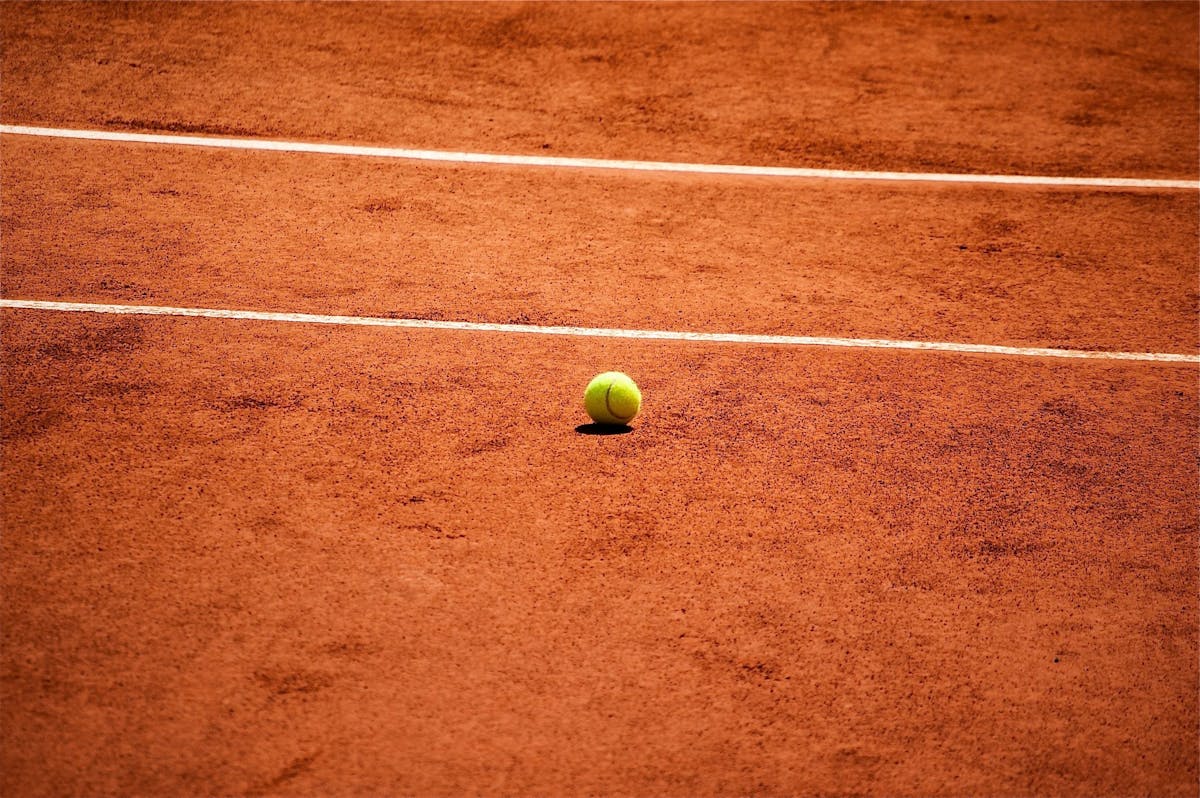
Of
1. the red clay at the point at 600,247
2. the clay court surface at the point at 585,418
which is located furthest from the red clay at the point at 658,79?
the red clay at the point at 600,247

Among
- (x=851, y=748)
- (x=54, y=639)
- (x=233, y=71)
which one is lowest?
(x=851, y=748)

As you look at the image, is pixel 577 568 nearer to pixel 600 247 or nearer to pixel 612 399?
pixel 612 399

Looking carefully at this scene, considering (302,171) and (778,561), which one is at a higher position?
(302,171)

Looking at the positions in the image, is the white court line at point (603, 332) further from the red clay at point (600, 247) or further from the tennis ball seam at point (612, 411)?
the tennis ball seam at point (612, 411)

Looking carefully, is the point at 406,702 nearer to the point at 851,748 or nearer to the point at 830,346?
the point at 851,748

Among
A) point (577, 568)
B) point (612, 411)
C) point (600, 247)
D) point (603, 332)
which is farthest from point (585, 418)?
point (600, 247)

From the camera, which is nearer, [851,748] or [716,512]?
[851,748]

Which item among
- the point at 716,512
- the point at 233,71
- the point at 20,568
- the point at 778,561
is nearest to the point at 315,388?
the point at 20,568
